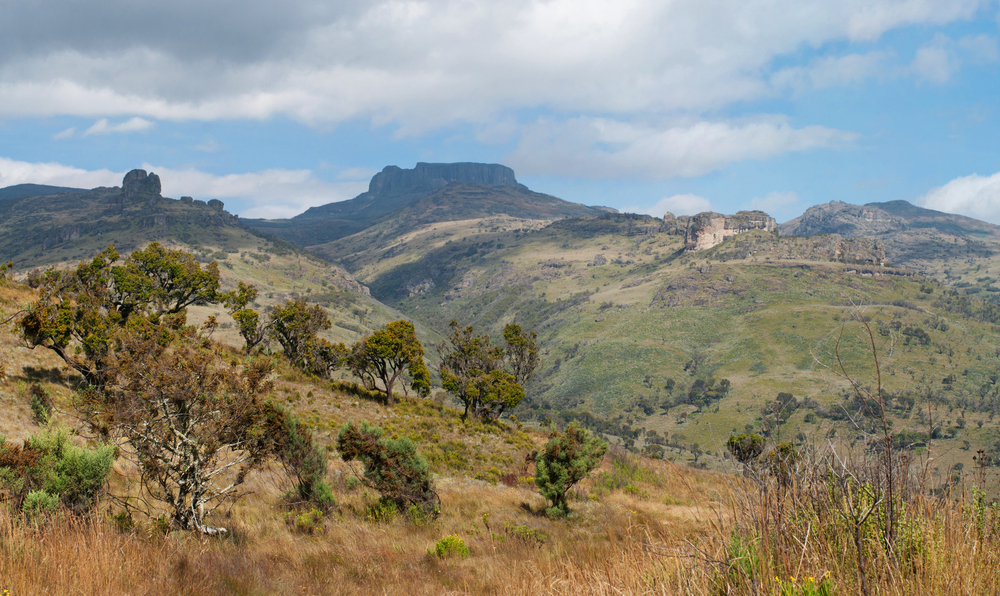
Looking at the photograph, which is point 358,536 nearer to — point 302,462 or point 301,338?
point 302,462

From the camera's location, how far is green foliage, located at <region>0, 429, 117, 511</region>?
7234 mm

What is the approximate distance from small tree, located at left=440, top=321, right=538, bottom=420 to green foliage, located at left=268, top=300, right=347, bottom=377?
892cm

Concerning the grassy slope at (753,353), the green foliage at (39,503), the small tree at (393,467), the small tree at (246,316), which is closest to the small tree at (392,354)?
the small tree at (246,316)

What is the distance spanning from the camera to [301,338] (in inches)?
1492

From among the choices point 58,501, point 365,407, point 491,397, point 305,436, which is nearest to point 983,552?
point 58,501

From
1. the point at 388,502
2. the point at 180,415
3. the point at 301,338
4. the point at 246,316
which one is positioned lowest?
the point at 388,502

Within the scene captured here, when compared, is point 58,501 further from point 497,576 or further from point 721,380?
point 721,380

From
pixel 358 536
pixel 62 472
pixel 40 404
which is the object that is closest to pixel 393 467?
pixel 358 536

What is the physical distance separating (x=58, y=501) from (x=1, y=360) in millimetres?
15022

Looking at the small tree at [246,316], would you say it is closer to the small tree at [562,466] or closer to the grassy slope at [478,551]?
the grassy slope at [478,551]

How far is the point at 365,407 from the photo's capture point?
29.1 metres

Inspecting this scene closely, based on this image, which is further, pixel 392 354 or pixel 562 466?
pixel 392 354

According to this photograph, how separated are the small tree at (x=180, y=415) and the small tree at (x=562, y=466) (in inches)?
369

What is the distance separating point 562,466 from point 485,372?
2357cm
